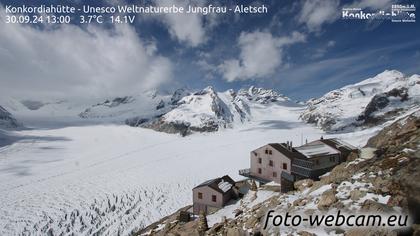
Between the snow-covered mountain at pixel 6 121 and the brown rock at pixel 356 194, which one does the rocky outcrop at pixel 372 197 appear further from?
the snow-covered mountain at pixel 6 121

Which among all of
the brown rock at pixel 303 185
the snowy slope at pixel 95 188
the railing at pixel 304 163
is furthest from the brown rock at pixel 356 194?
the snowy slope at pixel 95 188

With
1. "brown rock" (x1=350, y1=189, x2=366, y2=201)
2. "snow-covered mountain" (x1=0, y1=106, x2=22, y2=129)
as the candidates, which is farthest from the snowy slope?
"snow-covered mountain" (x1=0, y1=106, x2=22, y2=129)

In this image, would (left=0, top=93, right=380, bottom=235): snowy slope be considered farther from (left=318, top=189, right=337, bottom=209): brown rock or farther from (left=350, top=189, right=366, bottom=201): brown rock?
(left=350, top=189, right=366, bottom=201): brown rock

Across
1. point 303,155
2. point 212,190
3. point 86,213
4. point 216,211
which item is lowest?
point 86,213

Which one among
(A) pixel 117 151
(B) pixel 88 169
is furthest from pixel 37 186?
(A) pixel 117 151

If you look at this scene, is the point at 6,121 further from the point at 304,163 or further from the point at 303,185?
the point at 303,185

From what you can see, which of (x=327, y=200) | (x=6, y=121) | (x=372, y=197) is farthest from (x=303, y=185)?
(x=6, y=121)

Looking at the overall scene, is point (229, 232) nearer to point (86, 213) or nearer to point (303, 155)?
point (303, 155)

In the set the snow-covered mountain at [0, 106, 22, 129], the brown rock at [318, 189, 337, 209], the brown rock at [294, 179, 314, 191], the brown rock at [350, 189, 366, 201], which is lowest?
the brown rock at [294, 179, 314, 191]

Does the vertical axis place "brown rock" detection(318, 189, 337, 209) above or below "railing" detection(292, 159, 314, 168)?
above

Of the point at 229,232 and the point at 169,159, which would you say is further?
the point at 169,159

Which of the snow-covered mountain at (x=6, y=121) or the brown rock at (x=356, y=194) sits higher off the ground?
the snow-covered mountain at (x=6, y=121)
